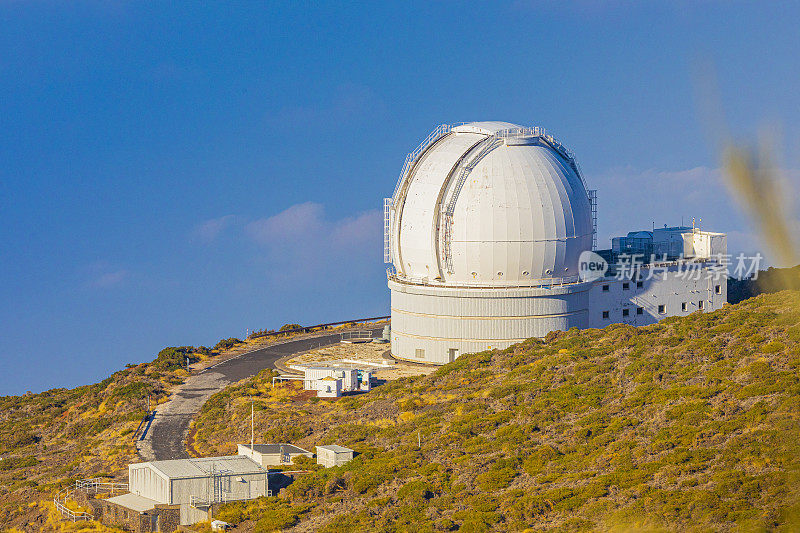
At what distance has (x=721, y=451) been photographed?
27688 millimetres

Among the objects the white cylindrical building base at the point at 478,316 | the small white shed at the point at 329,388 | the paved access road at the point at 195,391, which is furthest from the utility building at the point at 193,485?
the white cylindrical building base at the point at 478,316

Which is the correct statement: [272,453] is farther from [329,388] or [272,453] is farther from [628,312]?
[628,312]

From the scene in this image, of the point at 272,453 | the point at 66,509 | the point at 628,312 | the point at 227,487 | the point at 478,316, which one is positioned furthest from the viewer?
the point at 628,312

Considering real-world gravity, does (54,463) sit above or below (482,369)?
below

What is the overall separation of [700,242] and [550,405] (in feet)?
72.9

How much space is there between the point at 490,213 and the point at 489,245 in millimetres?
1449

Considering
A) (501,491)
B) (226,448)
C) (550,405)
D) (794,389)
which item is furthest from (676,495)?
(226,448)

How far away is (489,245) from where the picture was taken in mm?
45688

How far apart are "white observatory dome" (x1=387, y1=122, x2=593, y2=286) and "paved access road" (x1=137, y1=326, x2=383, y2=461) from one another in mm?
8544

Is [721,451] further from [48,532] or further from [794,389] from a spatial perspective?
[48,532]

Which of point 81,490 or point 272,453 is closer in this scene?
point 81,490

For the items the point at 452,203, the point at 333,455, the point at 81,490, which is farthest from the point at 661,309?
the point at 81,490

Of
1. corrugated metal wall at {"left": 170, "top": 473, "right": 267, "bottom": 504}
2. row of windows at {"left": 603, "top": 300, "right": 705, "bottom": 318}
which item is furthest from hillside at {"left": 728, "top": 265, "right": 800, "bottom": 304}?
corrugated metal wall at {"left": 170, "top": 473, "right": 267, "bottom": 504}

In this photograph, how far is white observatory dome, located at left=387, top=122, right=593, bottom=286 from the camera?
150 feet
